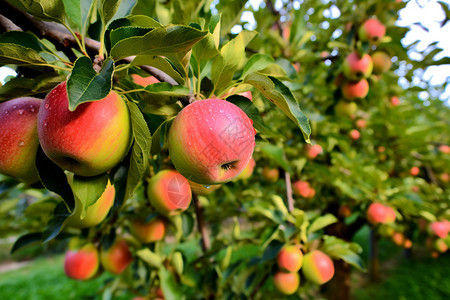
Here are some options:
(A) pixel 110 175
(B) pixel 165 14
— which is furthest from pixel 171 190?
(B) pixel 165 14

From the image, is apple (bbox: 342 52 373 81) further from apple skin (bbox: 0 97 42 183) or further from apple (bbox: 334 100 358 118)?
apple skin (bbox: 0 97 42 183)

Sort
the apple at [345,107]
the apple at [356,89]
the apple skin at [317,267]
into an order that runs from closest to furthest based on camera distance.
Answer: the apple skin at [317,267] < the apple at [356,89] < the apple at [345,107]

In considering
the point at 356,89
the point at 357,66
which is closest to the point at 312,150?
the point at 356,89

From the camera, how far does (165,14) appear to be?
106cm

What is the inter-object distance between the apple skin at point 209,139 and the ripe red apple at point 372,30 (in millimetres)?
1472

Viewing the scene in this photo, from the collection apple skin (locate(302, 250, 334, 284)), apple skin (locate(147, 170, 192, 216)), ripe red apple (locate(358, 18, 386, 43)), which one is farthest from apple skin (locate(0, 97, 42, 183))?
ripe red apple (locate(358, 18, 386, 43))

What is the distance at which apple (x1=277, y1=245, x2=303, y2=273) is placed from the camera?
1235 mm

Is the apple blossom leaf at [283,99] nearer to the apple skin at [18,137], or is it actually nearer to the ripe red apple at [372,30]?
the apple skin at [18,137]

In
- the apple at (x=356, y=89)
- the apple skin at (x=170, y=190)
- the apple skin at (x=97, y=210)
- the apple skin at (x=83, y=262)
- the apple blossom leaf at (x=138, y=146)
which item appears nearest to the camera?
the apple blossom leaf at (x=138, y=146)

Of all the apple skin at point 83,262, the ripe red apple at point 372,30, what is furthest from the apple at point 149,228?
the ripe red apple at point 372,30

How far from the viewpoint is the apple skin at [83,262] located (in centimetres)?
135

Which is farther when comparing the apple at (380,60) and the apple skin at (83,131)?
the apple at (380,60)

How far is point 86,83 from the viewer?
1.53 feet

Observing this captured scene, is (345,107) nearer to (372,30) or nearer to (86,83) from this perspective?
(372,30)
